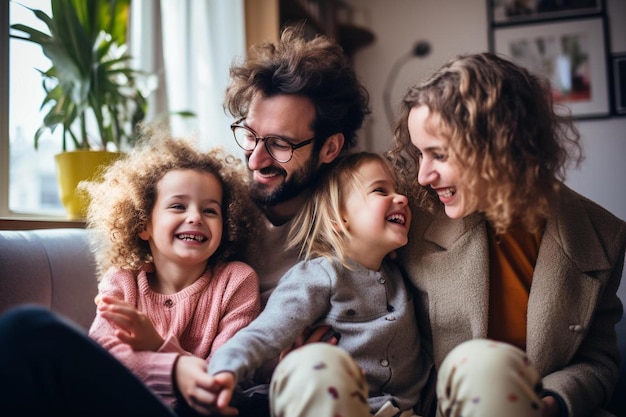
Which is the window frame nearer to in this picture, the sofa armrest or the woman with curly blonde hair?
the sofa armrest

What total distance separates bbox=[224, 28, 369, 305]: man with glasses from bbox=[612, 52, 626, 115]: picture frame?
8.25 ft

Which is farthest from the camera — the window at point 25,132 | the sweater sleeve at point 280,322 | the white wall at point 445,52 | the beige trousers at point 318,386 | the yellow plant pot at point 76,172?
the white wall at point 445,52

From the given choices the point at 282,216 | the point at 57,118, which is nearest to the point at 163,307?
the point at 282,216

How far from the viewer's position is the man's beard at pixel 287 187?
158cm

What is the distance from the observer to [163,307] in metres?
1.36

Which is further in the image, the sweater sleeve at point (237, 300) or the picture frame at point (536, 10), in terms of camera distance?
the picture frame at point (536, 10)

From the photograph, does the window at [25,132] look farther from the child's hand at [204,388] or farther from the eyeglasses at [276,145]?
the child's hand at [204,388]

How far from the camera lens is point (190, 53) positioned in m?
2.65

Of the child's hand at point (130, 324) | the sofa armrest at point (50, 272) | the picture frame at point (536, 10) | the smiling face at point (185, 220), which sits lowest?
the child's hand at point (130, 324)

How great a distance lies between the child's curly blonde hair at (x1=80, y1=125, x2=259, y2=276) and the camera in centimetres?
142

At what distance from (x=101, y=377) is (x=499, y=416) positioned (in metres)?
0.59

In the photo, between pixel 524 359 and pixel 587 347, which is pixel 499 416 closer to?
pixel 524 359

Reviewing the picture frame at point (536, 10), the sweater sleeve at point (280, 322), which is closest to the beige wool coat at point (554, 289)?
the sweater sleeve at point (280, 322)

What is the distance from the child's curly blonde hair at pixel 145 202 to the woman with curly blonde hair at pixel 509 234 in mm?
380
